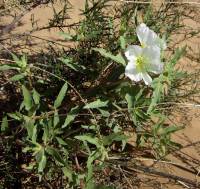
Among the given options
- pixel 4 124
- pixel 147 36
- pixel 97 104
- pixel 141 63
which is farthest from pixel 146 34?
pixel 4 124

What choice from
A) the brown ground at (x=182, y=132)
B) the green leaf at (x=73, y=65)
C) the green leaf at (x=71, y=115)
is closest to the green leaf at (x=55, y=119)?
the green leaf at (x=71, y=115)

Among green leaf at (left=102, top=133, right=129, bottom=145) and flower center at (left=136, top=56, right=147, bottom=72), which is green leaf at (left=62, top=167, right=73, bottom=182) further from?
flower center at (left=136, top=56, right=147, bottom=72)

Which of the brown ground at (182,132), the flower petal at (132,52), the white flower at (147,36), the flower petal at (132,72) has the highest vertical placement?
the white flower at (147,36)

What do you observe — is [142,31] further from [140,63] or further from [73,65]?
[73,65]

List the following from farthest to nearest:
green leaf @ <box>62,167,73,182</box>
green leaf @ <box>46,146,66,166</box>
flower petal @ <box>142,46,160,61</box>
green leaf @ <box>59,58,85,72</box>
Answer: green leaf @ <box>59,58,85,72</box>, green leaf @ <box>62,167,73,182</box>, green leaf @ <box>46,146,66,166</box>, flower petal @ <box>142,46,160,61</box>

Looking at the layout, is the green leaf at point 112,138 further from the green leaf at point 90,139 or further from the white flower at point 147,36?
the white flower at point 147,36

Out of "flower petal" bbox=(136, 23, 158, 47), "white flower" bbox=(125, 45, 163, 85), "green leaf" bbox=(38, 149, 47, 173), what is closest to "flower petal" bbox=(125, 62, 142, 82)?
"white flower" bbox=(125, 45, 163, 85)

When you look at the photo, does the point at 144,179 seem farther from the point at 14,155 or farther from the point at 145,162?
the point at 14,155

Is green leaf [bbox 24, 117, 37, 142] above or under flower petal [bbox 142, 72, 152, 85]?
under
